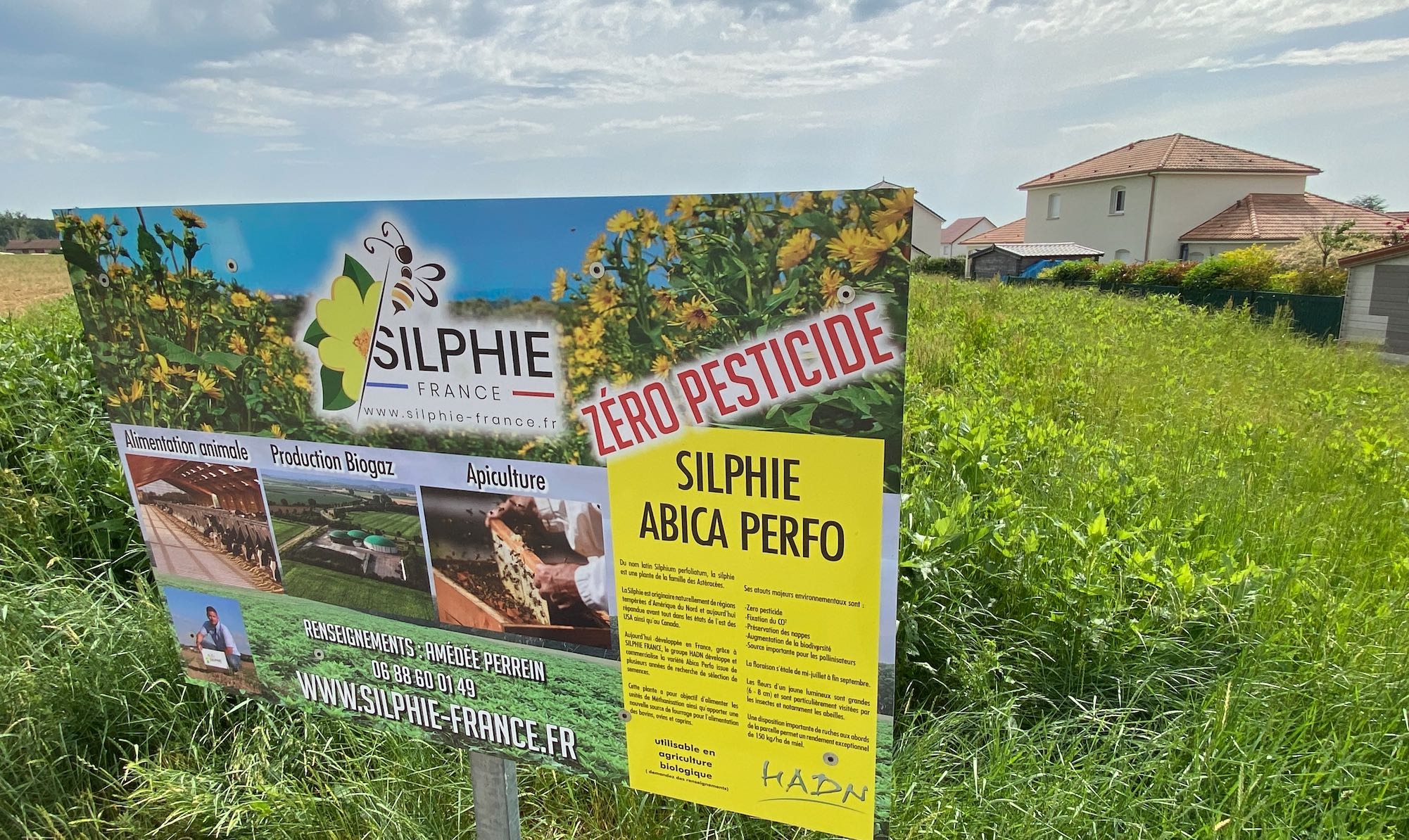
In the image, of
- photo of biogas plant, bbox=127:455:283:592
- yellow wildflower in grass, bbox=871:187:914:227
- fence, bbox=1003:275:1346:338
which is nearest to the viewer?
yellow wildflower in grass, bbox=871:187:914:227

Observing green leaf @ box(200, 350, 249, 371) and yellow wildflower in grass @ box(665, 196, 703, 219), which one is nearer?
yellow wildflower in grass @ box(665, 196, 703, 219)

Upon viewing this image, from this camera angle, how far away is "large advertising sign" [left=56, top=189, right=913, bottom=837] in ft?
4.42

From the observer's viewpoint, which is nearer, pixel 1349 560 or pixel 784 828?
pixel 784 828

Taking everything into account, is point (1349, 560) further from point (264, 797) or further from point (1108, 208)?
point (1108, 208)

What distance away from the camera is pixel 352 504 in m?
1.78

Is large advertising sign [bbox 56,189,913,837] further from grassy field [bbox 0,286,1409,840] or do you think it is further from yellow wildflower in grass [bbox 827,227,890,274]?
grassy field [bbox 0,286,1409,840]

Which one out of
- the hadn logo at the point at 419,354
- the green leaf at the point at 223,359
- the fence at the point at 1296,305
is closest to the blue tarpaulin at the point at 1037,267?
the fence at the point at 1296,305

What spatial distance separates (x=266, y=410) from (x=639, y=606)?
105 centimetres

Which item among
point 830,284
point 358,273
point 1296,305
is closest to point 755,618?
point 830,284

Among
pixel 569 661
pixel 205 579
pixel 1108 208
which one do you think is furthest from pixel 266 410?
pixel 1108 208

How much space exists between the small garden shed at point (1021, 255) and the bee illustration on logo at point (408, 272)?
39027mm

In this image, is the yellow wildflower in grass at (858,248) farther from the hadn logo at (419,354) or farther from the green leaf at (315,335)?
the green leaf at (315,335)

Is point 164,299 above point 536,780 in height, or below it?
above

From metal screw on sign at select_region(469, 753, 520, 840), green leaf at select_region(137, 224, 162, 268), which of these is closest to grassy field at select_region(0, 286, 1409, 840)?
metal screw on sign at select_region(469, 753, 520, 840)
